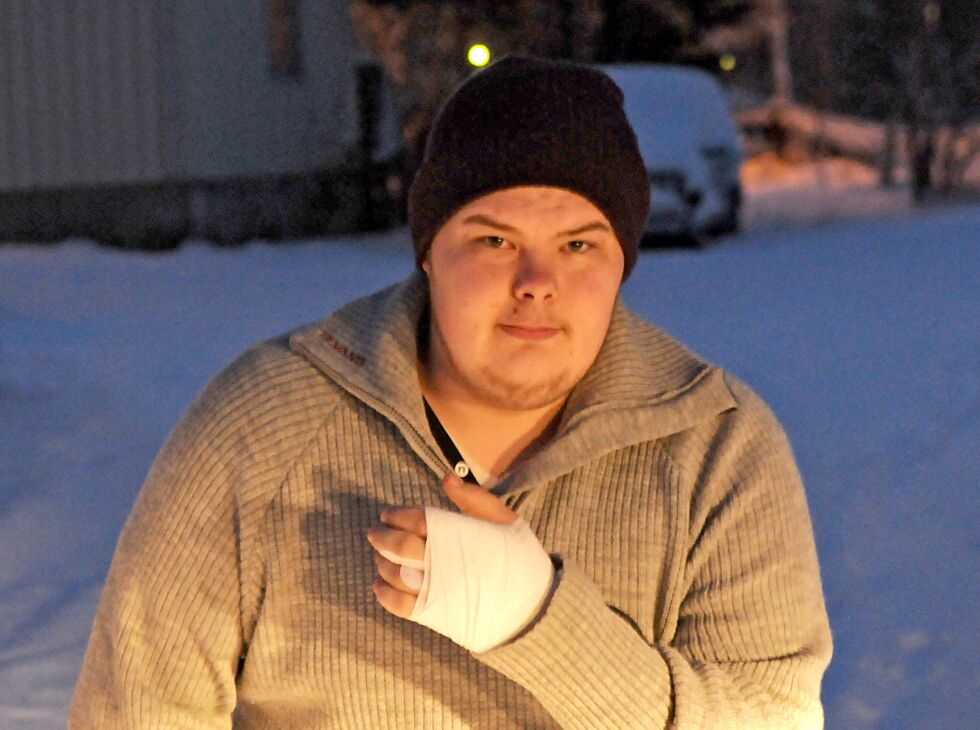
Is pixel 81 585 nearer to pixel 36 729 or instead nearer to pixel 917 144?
pixel 36 729

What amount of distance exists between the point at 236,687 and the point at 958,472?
4.45 meters

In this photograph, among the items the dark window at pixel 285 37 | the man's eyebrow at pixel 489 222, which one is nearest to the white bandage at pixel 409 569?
the man's eyebrow at pixel 489 222

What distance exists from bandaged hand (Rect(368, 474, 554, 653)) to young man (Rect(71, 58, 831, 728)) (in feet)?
0.61

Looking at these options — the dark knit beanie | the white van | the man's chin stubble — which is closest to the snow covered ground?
the white van

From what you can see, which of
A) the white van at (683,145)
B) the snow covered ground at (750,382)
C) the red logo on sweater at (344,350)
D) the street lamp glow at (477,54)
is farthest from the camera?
the white van at (683,145)

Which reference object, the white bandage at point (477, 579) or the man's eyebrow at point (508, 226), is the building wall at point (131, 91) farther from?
the white bandage at point (477, 579)

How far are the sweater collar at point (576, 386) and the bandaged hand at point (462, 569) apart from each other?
0.28 meters

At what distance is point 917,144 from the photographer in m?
22.3

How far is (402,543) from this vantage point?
2195mm

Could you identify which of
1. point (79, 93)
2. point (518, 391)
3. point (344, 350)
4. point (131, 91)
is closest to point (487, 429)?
point (518, 391)

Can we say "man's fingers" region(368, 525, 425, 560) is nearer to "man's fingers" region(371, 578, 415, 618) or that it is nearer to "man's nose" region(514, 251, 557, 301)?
"man's fingers" region(371, 578, 415, 618)

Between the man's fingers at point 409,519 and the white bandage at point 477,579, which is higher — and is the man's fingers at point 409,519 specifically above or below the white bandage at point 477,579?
above

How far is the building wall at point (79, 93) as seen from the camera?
13414 mm

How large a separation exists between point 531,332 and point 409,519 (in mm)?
422
